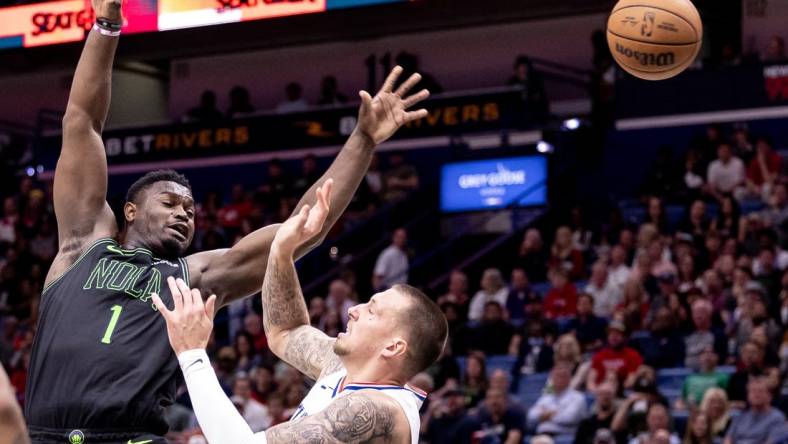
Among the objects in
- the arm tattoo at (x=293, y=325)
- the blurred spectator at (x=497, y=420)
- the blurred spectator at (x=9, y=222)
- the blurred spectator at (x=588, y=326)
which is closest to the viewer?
the arm tattoo at (x=293, y=325)

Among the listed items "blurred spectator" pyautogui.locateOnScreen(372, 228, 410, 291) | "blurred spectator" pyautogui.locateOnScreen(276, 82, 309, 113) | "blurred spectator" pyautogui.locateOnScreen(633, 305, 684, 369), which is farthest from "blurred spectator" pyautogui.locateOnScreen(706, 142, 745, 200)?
"blurred spectator" pyautogui.locateOnScreen(276, 82, 309, 113)

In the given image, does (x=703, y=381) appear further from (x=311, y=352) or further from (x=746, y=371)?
(x=311, y=352)

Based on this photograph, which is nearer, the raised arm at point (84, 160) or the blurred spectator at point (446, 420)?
the raised arm at point (84, 160)

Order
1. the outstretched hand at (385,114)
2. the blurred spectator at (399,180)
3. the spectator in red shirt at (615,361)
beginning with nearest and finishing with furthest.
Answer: the outstretched hand at (385,114) → the spectator in red shirt at (615,361) → the blurred spectator at (399,180)

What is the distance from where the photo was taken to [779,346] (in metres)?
12.1

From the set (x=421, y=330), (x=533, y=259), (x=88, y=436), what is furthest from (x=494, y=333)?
(x=88, y=436)

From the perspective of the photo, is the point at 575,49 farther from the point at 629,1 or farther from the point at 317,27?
the point at 629,1

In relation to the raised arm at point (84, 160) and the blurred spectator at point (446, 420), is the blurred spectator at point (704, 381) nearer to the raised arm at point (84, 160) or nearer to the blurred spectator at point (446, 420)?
the blurred spectator at point (446, 420)

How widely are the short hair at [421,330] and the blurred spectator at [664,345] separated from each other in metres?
8.06

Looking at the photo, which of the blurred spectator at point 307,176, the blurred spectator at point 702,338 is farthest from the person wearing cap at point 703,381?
the blurred spectator at point 307,176

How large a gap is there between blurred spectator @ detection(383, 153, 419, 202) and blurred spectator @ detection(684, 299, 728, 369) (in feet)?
22.5

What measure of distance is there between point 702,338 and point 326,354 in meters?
7.88

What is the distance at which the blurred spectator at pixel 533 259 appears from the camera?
52.5 feet

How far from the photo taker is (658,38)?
782cm
